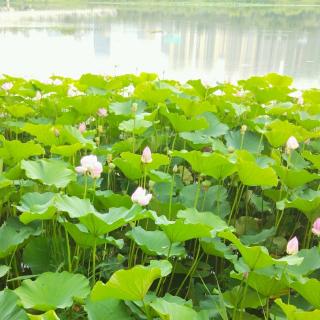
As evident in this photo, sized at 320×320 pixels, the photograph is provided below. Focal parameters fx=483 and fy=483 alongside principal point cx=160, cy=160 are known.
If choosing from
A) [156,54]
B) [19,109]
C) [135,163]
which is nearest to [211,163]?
[135,163]

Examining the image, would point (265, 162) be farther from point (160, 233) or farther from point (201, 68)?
point (201, 68)

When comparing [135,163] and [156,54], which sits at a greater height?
[135,163]

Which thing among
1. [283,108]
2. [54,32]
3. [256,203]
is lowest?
[54,32]

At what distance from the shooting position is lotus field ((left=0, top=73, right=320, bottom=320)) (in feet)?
2.34

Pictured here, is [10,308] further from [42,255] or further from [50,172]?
[50,172]

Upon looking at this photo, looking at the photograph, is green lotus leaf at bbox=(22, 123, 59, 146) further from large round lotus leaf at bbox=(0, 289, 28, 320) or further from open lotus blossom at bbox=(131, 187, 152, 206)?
large round lotus leaf at bbox=(0, 289, 28, 320)

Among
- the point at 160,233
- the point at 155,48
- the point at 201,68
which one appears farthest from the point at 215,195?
the point at 155,48

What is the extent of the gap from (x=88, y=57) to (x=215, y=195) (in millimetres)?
4066

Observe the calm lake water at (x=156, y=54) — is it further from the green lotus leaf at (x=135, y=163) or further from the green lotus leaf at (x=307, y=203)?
the green lotus leaf at (x=307, y=203)

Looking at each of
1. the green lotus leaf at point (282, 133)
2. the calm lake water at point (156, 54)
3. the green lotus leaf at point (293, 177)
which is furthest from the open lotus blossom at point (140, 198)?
the calm lake water at point (156, 54)

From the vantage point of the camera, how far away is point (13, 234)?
855 millimetres

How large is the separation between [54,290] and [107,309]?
3.4 inches

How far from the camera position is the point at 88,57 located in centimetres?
490

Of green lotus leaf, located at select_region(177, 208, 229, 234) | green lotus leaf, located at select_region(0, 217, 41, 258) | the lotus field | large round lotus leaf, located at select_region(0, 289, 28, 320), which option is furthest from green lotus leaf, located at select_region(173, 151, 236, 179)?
large round lotus leaf, located at select_region(0, 289, 28, 320)
